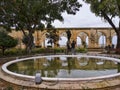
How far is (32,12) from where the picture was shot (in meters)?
19.7

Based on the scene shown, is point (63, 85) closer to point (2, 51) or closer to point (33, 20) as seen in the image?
point (2, 51)

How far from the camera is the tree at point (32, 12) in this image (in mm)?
19188

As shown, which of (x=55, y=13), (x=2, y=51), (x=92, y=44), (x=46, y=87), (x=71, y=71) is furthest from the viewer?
(x=92, y=44)

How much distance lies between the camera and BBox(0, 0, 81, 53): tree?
755 inches

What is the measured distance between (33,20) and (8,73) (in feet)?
36.2

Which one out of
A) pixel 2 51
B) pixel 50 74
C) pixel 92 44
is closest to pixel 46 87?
pixel 50 74

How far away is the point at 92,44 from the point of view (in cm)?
3222

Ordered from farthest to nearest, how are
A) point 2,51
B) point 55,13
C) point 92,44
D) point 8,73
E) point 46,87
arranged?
point 92,44
point 55,13
point 2,51
point 8,73
point 46,87

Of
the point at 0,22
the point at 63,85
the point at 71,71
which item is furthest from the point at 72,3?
the point at 63,85

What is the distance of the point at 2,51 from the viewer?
61.9 ft

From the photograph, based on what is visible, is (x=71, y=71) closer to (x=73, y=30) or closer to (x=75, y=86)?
(x=75, y=86)

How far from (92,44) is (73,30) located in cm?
309

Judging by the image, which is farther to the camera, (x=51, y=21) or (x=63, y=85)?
(x=51, y=21)

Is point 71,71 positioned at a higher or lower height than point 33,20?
lower
